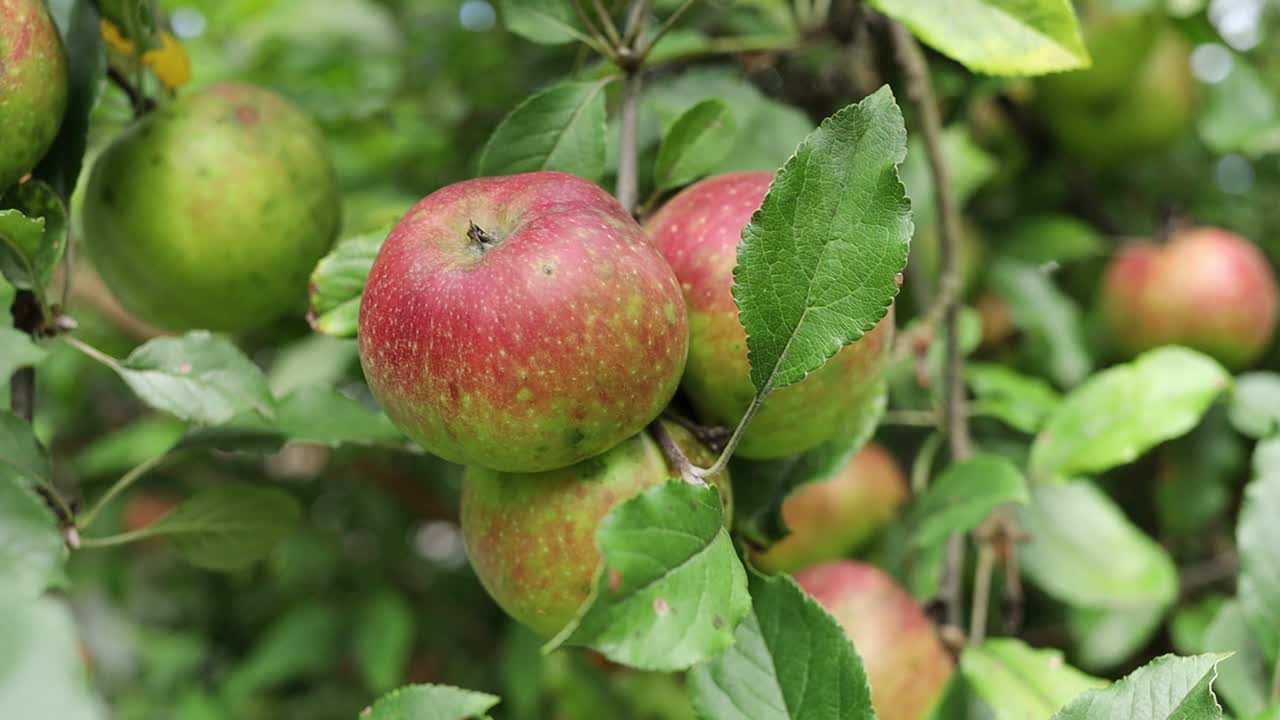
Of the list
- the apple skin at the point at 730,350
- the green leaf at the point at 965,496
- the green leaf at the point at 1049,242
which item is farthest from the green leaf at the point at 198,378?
the green leaf at the point at 1049,242

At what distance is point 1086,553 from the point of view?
966 millimetres

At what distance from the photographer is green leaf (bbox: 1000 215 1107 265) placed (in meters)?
1.33

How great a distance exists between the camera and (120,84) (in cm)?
79

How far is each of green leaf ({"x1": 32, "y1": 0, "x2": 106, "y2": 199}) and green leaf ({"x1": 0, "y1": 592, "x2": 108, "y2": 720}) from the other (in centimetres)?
45

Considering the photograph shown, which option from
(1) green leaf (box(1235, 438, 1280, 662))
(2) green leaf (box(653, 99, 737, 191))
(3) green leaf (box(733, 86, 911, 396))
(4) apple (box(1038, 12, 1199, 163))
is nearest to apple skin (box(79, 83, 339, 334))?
(2) green leaf (box(653, 99, 737, 191))


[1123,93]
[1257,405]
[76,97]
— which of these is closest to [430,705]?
[76,97]

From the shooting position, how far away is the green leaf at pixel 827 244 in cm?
50

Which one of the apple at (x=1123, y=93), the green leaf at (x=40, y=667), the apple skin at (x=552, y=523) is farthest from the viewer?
the apple at (x=1123, y=93)

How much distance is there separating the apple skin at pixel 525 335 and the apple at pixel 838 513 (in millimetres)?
410

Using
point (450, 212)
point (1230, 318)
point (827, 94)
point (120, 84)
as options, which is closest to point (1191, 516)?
point (1230, 318)

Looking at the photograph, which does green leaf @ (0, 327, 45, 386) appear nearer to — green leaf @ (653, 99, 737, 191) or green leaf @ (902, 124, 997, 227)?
green leaf @ (653, 99, 737, 191)

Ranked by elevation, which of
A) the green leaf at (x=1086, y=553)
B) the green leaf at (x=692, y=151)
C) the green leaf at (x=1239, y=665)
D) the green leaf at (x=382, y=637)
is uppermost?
the green leaf at (x=692, y=151)

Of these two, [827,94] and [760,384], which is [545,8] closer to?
[760,384]

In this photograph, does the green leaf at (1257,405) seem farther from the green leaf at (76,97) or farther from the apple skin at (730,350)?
the green leaf at (76,97)
